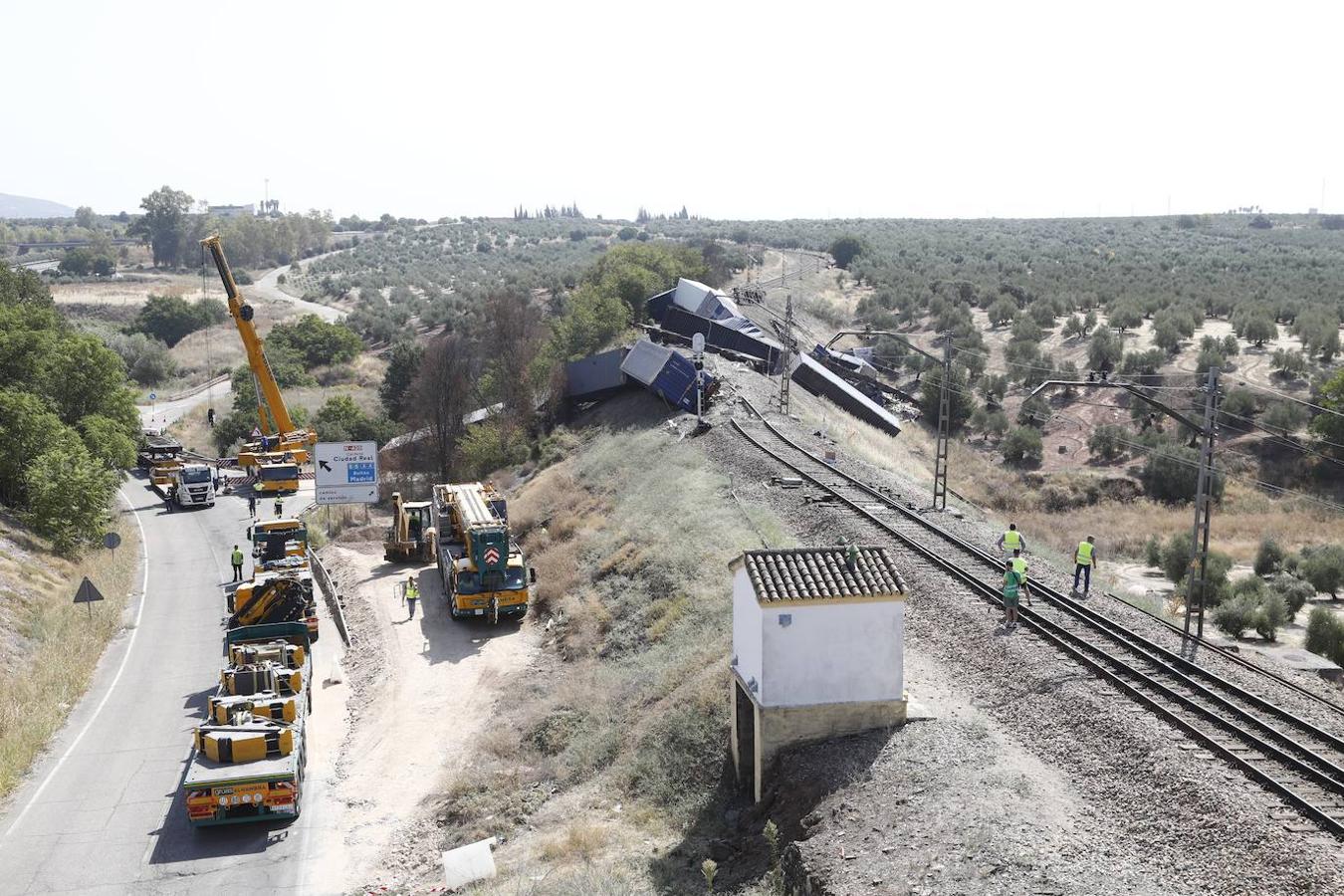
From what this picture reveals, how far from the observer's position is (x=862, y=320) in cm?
8494

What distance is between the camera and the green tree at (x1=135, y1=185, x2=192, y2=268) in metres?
186

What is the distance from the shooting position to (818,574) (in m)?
18.4

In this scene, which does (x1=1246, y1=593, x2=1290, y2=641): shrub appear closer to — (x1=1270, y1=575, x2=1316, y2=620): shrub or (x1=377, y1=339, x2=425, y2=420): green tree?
(x1=1270, y1=575, x2=1316, y2=620): shrub

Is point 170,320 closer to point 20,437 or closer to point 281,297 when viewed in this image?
Result: point 281,297

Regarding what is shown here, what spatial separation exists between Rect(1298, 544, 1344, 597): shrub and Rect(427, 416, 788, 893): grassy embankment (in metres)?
16.3

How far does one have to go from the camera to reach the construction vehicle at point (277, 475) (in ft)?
173

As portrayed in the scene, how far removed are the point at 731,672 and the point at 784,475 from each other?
60.4ft

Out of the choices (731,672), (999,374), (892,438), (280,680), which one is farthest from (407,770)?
(999,374)

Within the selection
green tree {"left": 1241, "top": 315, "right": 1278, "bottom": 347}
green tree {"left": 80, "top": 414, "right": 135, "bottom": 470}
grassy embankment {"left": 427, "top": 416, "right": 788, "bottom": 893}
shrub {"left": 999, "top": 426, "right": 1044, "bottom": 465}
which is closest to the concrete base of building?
grassy embankment {"left": 427, "top": 416, "right": 788, "bottom": 893}

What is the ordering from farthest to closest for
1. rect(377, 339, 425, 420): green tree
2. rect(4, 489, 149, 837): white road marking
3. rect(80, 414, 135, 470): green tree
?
rect(377, 339, 425, 420): green tree → rect(80, 414, 135, 470): green tree → rect(4, 489, 149, 837): white road marking

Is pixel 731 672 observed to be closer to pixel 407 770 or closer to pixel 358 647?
pixel 407 770

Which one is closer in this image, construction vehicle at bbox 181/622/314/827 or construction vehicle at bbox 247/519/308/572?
construction vehicle at bbox 181/622/314/827

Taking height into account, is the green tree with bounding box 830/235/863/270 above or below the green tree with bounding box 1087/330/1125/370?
above

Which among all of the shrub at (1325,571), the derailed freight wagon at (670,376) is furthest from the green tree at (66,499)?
the shrub at (1325,571)
